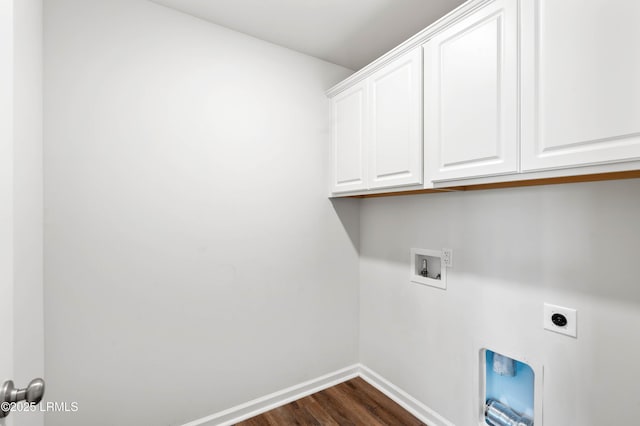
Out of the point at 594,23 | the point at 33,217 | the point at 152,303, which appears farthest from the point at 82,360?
the point at 594,23

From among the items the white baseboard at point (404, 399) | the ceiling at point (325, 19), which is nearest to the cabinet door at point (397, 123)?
the ceiling at point (325, 19)

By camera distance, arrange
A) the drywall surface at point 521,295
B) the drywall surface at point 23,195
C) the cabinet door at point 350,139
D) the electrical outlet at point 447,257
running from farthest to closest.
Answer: the cabinet door at point 350,139, the electrical outlet at point 447,257, the drywall surface at point 521,295, the drywall surface at point 23,195

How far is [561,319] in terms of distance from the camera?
1284 millimetres

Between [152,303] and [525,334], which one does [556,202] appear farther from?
[152,303]

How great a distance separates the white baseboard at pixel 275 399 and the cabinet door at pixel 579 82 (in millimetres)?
2036

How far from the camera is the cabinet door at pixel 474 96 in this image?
1.16 metres

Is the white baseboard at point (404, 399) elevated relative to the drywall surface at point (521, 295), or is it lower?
lower

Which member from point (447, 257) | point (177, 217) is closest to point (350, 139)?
point (447, 257)

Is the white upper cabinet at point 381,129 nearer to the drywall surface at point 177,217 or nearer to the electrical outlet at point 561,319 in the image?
the drywall surface at point 177,217

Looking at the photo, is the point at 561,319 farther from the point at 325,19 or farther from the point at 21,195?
the point at 21,195

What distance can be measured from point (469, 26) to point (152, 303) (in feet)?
7.16

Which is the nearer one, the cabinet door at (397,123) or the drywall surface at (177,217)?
the drywall surface at (177,217)

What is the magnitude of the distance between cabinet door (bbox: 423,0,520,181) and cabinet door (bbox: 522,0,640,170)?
55 millimetres

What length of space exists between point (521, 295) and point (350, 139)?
1402 mm
